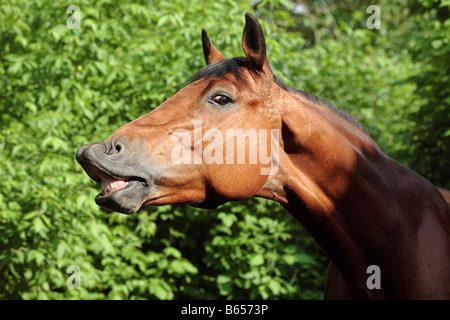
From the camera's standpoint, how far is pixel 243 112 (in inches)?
82.1

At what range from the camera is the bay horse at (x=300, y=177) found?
202cm

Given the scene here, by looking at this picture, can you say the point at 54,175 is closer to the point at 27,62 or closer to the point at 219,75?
the point at 27,62

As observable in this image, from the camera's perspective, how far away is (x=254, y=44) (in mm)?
2080

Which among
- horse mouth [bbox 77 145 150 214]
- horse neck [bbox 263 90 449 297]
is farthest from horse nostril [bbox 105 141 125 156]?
horse neck [bbox 263 90 449 297]

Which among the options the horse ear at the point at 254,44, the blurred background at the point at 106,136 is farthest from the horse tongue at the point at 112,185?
the blurred background at the point at 106,136

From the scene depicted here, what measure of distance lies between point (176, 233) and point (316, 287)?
1703 mm

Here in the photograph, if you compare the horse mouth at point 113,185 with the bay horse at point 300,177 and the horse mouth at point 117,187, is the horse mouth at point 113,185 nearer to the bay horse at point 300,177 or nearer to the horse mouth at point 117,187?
the horse mouth at point 117,187

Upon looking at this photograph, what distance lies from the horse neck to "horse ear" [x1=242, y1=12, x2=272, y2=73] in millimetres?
196

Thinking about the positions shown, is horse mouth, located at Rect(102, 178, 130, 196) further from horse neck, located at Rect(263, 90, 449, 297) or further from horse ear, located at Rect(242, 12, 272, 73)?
horse ear, located at Rect(242, 12, 272, 73)

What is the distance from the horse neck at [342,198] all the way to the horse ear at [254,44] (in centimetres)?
20

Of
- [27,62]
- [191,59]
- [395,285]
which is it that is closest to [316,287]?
[191,59]

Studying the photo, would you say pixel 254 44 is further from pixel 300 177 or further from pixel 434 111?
pixel 434 111
